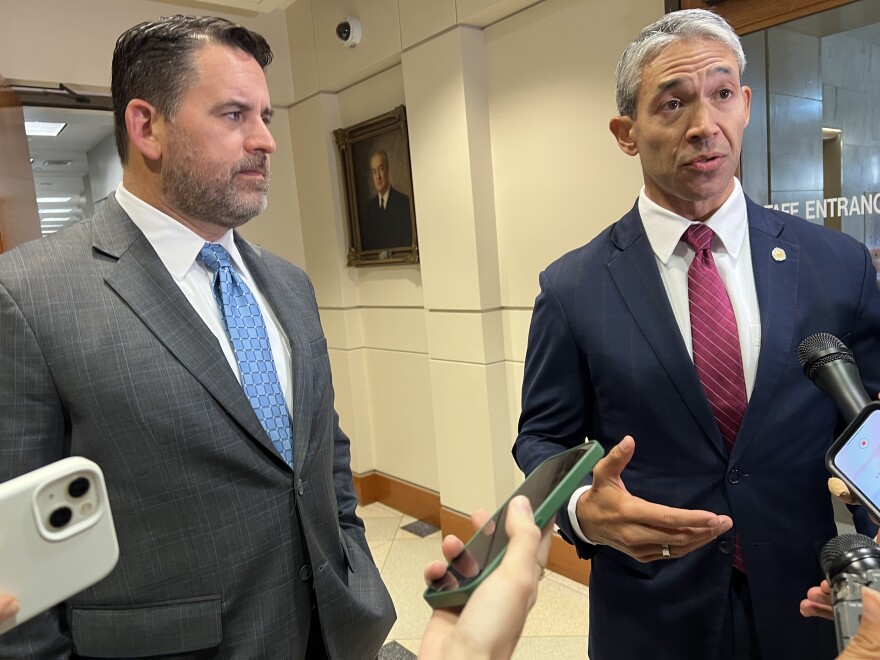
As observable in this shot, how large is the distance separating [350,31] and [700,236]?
3.25 meters

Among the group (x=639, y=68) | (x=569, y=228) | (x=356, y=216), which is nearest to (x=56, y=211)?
(x=356, y=216)

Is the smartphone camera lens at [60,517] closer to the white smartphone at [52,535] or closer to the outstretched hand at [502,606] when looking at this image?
the white smartphone at [52,535]

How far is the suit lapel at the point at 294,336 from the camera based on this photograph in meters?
1.29

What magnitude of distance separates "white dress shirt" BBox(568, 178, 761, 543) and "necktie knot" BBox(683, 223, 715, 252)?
11 mm

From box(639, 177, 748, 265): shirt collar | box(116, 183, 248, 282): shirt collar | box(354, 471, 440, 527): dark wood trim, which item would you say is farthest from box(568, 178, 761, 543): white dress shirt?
box(354, 471, 440, 527): dark wood trim

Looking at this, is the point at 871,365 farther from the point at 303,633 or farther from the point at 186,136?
the point at 186,136

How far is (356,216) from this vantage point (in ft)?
13.8

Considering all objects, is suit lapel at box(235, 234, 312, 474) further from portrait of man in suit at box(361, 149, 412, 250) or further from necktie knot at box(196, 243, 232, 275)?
portrait of man in suit at box(361, 149, 412, 250)

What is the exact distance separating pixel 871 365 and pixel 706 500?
0.42 m

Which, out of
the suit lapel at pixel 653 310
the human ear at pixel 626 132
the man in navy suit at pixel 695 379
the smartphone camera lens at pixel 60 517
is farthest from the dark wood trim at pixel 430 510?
the smartphone camera lens at pixel 60 517

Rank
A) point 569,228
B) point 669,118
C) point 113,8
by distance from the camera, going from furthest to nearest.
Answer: point 113,8 < point 569,228 < point 669,118

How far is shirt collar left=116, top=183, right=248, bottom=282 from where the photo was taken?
1258 millimetres

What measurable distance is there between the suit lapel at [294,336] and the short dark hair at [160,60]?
364mm

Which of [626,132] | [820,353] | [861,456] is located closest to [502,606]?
[861,456]
